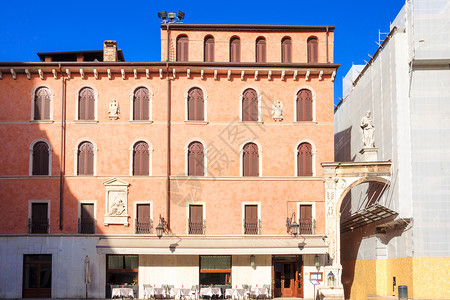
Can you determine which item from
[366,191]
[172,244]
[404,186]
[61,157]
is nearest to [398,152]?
[404,186]

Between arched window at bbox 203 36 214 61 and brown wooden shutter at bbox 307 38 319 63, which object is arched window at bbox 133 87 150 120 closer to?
arched window at bbox 203 36 214 61

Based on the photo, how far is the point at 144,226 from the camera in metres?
33.9

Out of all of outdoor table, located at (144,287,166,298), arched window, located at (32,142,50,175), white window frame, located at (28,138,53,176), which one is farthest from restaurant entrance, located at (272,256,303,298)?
arched window, located at (32,142,50,175)

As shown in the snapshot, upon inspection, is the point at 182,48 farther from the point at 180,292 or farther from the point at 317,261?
the point at 317,261

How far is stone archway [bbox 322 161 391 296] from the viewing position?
33.6 metres

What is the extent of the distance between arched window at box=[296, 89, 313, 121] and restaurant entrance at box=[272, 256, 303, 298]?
7.96 m

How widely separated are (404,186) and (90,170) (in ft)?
56.6

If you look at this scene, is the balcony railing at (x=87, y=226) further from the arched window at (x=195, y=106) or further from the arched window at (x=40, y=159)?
the arched window at (x=195, y=106)

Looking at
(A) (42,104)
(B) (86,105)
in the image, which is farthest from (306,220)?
(A) (42,104)

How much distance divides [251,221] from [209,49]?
10.4 metres

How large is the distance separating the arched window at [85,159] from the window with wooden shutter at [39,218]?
9.20ft

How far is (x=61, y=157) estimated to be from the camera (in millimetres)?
34250

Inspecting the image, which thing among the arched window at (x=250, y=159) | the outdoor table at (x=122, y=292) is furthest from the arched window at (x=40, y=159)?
the arched window at (x=250, y=159)

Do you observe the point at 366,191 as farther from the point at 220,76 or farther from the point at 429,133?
the point at 220,76
